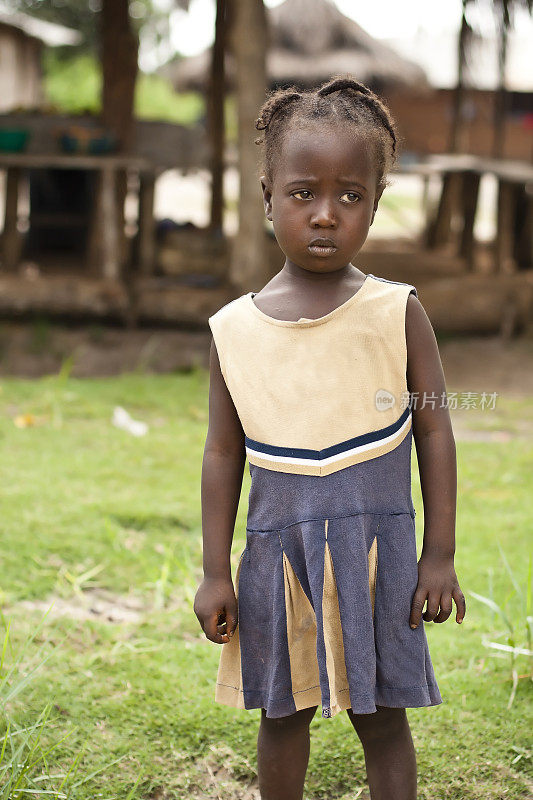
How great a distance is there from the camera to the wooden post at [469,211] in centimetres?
941

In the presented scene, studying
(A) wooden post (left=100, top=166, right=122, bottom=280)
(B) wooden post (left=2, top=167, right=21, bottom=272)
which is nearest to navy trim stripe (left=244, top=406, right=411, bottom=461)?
(A) wooden post (left=100, top=166, right=122, bottom=280)

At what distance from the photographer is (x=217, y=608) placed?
5.77 feet

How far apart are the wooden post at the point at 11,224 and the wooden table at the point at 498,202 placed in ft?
12.8

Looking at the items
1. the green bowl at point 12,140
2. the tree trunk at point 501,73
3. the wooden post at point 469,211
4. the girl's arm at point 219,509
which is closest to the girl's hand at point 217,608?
the girl's arm at point 219,509

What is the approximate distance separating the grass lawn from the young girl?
21.0 inches

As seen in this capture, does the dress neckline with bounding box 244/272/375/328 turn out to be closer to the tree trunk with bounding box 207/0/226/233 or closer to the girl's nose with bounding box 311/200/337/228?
the girl's nose with bounding box 311/200/337/228

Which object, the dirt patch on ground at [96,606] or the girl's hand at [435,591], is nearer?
the girl's hand at [435,591]

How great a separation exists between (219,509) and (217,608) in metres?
0.18

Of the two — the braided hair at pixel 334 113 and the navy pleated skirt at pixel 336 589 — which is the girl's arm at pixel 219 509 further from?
the braided hair at pixel 334 113

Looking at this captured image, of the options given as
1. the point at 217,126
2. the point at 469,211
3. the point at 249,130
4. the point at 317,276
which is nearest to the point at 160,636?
the point at 317,276

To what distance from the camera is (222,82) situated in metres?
8.77

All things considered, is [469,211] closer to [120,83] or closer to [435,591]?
[120,83]

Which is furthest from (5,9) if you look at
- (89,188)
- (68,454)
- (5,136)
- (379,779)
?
(379,779)

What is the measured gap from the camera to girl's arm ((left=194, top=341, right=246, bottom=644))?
1769 mm
